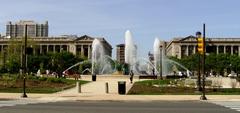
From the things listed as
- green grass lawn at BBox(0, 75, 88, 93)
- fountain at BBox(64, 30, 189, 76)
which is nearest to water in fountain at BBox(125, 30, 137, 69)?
fountain at BBox(64, 30, 189, 76)

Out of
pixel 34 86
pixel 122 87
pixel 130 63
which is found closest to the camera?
pixel 122 87

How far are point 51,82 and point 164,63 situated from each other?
63.0 m

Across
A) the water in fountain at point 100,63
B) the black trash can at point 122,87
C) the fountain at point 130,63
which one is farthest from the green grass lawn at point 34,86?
the water in fountain at point 100,63

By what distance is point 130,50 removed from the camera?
104m

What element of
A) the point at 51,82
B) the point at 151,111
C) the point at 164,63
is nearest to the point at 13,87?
the point at 51,82

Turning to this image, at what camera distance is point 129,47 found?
103 metres

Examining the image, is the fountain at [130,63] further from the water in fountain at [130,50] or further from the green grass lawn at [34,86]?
the green grass lawn at [34,86]

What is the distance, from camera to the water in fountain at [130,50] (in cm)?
10300

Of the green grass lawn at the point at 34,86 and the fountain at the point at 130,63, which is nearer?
the green grass lawn at the point at 34,86

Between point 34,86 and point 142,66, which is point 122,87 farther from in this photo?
point 142,66

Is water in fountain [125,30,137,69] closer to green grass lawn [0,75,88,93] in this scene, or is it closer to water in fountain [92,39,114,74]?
water in fountain [92,39,114,74]

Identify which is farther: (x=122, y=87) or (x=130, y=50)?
(x=130, y=50)

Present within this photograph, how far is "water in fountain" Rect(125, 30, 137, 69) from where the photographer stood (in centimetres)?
10300

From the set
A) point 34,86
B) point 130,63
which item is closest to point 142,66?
point 130,63
